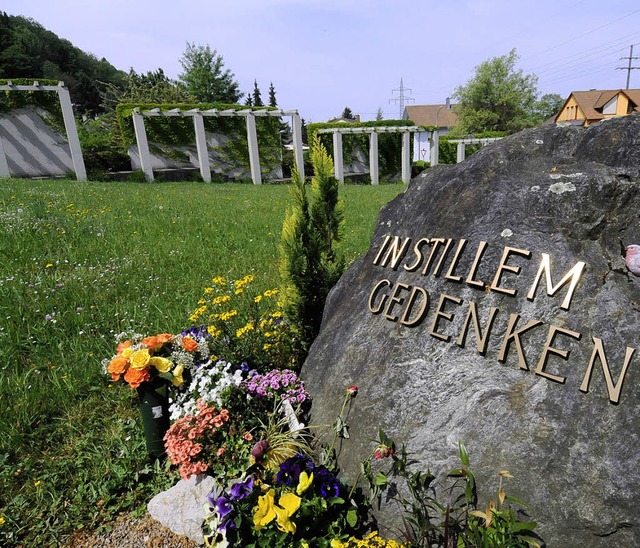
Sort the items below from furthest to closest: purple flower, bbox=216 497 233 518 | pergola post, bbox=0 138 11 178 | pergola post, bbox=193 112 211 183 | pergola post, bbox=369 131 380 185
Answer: pergola post, bbox=369 131 380 185, pergola post, bbox=193 112 211 183, pergola post, bbox=0 138 11 178, purple flower, bbox=216 497 233 518

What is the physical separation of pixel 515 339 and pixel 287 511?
1.26 metres

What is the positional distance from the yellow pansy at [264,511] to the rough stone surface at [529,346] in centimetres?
58

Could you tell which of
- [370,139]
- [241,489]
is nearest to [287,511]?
[241,489]

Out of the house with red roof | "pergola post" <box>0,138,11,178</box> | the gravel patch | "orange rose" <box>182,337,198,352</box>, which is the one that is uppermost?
the house with red roof

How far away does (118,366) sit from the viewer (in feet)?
9.06

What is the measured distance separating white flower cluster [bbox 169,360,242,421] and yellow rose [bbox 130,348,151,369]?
1.07 ft

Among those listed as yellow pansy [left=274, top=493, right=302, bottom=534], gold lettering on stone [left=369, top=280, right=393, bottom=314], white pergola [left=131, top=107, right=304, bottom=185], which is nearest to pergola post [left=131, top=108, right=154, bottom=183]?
white pergola [left=131, top=107, right=304, bottom=185]

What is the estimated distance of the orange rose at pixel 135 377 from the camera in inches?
108

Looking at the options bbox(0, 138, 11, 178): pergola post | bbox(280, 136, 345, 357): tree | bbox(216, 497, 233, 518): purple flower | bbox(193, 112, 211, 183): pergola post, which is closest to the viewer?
bbox(216, 497, 233, 518): purple flower

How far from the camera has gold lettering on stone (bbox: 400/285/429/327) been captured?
2.45 metres

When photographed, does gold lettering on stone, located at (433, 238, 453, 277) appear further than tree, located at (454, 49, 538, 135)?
No

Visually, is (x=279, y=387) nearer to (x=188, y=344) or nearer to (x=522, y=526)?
(x=188, y=344)

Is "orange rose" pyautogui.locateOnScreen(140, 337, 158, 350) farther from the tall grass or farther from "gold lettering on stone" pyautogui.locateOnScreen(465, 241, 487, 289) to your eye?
"gold lettering on stone" pyautogui.locateOnScreen(465, 241, 487, 289)

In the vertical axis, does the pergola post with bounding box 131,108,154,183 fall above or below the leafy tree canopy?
below
